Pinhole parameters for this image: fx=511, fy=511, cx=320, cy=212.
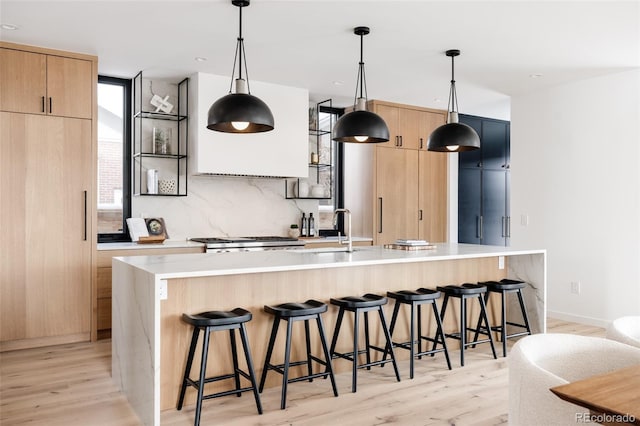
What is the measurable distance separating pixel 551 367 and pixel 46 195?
4.09 metres

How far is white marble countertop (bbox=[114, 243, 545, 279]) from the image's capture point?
2.79 meters

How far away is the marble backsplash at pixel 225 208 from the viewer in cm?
545

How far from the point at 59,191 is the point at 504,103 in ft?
17.1

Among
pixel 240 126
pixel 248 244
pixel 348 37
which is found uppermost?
pixel 348 37

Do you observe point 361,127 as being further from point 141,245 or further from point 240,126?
point 141,245

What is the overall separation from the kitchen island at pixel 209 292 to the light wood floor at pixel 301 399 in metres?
0.17

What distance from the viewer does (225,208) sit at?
226 inches

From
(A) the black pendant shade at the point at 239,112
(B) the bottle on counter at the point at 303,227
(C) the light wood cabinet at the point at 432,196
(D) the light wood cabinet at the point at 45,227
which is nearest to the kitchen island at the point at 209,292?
(A) the black pendant shade at the point at 239,112

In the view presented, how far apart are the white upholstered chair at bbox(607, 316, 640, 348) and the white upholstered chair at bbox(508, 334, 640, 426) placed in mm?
207

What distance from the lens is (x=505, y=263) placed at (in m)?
4.77

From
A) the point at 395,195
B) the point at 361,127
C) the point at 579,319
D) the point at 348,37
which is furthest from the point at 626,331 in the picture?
the point at 395,195

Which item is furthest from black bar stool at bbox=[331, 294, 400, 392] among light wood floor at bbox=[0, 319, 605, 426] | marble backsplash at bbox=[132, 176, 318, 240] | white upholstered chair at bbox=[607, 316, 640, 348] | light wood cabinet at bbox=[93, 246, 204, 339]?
marble backsplash at bbox=[132, 176, 318, 240]

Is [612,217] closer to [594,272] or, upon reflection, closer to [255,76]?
[594,272]

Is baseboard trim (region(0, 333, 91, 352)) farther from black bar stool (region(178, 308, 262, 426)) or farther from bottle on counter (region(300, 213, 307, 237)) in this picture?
bottle on counter (region(300, 213, 307, 237))
